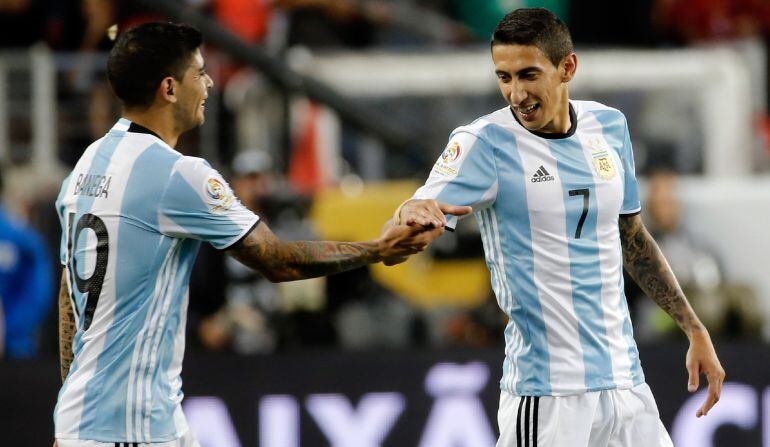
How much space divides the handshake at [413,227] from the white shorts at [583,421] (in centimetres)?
61

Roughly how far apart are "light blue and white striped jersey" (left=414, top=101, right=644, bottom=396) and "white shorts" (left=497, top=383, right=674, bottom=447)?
39 mm

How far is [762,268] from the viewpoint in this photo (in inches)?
345

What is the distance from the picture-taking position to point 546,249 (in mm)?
4359

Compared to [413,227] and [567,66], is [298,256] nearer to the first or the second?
[413,227]

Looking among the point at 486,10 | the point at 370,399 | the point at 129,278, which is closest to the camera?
the point at 129,278

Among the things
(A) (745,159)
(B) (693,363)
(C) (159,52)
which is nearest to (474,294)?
(A) (745,159)

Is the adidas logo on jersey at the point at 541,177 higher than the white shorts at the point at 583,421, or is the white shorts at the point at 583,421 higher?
the adidas logo on jersey at the point at 541,177

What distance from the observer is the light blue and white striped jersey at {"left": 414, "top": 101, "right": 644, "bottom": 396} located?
435 centimetres

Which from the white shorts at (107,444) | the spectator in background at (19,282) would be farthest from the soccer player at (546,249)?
the spectator in background at (19,282)

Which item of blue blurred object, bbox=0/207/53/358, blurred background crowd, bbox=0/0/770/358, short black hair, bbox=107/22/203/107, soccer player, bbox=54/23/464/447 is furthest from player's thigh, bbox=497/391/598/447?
blue blurred object, bbox=0/207/53/358

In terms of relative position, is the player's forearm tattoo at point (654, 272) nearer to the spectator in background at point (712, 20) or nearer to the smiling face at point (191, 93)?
the smiling face at point (191, 93)

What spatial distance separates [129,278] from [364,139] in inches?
226

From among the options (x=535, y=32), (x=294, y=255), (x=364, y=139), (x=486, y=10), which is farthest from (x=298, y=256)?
(x=486, y=10)

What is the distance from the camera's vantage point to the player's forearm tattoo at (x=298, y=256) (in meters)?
4.26
